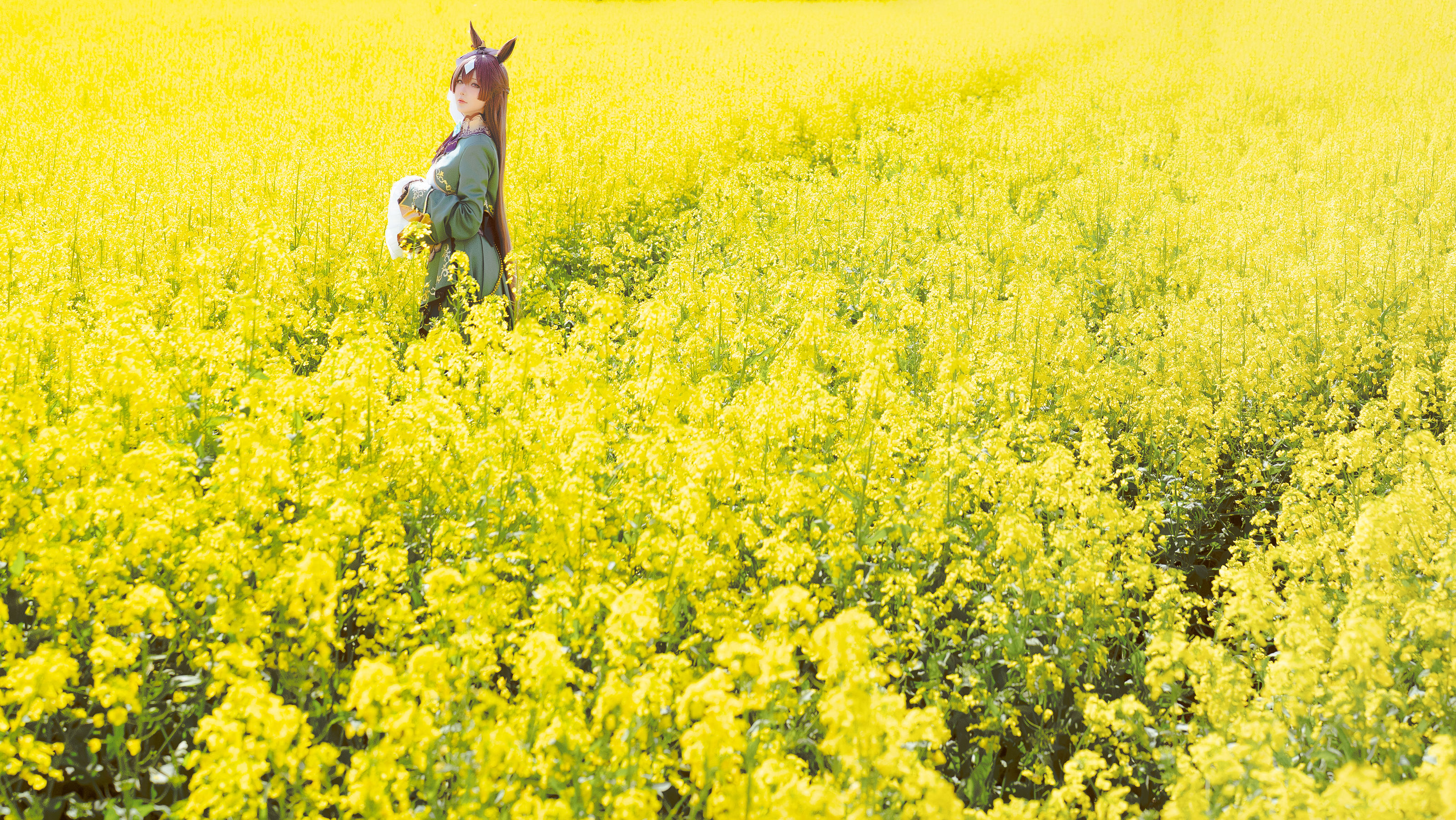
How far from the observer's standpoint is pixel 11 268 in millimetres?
5496

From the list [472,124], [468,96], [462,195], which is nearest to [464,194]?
[462,195]

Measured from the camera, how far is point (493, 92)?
5.80m

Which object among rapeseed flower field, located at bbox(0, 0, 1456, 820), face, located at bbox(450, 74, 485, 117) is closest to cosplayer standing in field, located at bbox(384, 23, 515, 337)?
face, located at bbox(450, 74, 485, 117)

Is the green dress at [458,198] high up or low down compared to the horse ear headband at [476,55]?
down

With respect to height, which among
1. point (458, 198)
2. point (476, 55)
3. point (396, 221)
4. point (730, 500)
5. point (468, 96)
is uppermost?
point (476, 55)

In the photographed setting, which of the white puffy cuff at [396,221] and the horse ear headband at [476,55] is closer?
the horse ear headband at [476,55]

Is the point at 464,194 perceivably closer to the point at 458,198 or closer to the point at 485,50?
the point at 458,198

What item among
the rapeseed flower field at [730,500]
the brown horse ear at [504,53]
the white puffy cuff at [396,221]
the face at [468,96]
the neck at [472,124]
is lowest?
the rapeseed flower field at [730,500]

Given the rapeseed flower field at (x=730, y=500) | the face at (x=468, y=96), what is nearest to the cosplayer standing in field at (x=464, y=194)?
the face at (x=468, y=96)

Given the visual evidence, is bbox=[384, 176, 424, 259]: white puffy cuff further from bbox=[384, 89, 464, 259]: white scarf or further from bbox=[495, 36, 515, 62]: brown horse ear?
bbox=[495, 36, 515, 62]: brown horse ear

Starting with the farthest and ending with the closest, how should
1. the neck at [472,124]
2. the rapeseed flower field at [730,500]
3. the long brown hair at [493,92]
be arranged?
1. the neck at [472,124]
2. the long brown hair at [493,92]
3. the rapeseed flower field at [730,500]

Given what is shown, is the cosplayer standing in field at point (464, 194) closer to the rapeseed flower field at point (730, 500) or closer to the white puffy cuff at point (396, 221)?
the white puffy cuff at point (396, 221)

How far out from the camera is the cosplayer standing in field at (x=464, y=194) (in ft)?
18.8

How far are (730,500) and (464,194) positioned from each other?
2.87 metres
